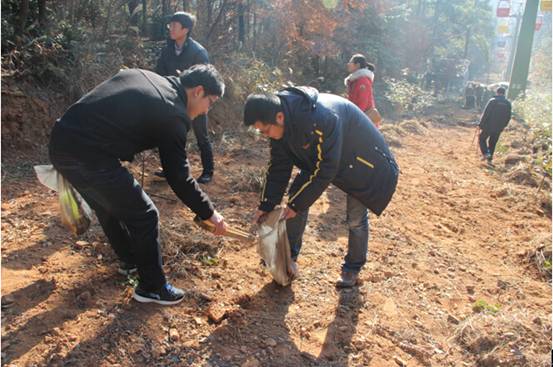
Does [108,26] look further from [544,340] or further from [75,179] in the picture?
[544,340]

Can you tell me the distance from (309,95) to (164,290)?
152 centimetres

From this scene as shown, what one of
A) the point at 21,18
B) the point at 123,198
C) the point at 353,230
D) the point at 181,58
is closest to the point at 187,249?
the point at 123,198

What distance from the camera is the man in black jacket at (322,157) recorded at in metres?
2.71

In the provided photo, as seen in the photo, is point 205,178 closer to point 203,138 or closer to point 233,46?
point 203,138

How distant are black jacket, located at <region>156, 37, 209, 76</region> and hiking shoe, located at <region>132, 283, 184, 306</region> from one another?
2.68 m

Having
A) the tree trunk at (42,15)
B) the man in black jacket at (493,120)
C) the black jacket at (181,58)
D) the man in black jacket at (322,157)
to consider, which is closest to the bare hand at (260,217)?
the man in black jacket at (322,157)

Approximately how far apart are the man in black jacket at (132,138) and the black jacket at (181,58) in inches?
89.8

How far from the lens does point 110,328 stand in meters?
2.52

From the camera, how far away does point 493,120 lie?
9.59m

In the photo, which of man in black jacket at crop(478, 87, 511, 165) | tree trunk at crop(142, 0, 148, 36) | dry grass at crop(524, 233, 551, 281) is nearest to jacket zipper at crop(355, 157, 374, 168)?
dry grass at crop(524, 233, 551, 281)

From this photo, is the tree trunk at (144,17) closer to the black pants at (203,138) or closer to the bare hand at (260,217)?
the black pants at (203,138)

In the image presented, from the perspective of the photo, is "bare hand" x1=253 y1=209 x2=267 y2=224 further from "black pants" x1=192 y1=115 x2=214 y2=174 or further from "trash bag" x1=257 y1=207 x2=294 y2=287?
"black pants" x1=192 y1=115 x2=214 y2=174

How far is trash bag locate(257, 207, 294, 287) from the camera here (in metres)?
2.99

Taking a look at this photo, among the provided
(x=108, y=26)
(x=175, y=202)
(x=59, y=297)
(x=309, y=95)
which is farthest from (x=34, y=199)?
(x=108, y=26)
